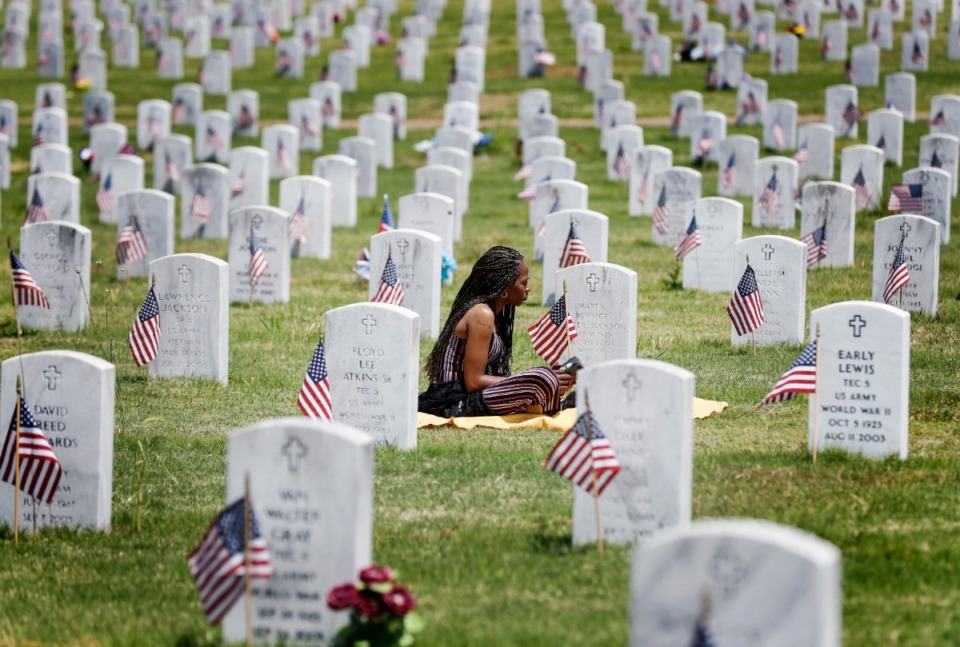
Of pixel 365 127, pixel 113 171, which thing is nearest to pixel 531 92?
pixel 365 127

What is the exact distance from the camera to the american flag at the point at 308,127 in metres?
29.7

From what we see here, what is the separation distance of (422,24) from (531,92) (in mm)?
10068

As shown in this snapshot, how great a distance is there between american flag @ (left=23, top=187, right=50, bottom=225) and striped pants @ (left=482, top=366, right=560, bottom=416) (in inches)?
426

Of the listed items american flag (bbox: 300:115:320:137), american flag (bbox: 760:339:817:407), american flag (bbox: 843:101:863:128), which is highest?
american flag (bbox: 843:101:863:128)

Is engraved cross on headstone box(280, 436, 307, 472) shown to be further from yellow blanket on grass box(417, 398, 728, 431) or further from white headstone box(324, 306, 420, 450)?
yellow blanket on grass box(417, 398, 728, 431)

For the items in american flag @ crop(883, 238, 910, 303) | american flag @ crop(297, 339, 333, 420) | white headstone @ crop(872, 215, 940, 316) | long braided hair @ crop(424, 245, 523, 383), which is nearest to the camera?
american flag @ crop(297, 339, 333, 420)

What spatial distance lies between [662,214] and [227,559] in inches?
554

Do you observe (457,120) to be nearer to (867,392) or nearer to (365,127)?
(365,127)

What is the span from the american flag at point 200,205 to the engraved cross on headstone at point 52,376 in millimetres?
13359

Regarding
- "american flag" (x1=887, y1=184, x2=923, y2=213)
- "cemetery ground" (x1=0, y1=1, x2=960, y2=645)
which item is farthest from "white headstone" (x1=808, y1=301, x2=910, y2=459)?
"american flag" (x1=887, y1=184, x2=923, y2=213)

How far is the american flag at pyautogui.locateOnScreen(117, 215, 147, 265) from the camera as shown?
1817 cm

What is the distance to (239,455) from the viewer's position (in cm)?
682

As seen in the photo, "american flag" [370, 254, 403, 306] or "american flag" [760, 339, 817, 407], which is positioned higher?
"american flag" [370, 254, 403, 306]

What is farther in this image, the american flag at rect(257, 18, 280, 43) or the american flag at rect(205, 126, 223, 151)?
the american flag at rect(257, 18, 280, 43)
